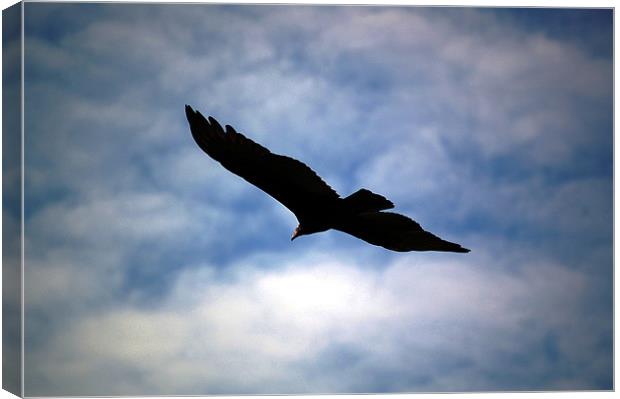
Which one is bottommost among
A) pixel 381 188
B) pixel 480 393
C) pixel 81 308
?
pixel 480 393

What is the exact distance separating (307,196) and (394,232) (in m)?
0.69

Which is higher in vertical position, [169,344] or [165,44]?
[165,44]

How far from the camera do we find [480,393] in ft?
20.9

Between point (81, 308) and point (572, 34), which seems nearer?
point (81, 308)

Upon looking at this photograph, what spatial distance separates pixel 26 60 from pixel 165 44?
37.6 inches

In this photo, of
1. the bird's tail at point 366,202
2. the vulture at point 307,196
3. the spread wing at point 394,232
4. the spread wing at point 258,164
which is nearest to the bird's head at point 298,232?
the vulture at point 307,196

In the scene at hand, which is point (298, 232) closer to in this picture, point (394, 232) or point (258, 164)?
point (394, 232)

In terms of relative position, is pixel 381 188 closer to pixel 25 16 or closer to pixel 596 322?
pixel 596 322

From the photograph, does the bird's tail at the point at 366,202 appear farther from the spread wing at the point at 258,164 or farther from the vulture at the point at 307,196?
the spread wing at the point at 258,164

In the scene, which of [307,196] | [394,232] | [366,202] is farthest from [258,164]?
[394,232]

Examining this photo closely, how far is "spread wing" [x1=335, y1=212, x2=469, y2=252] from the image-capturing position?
18.0 ft

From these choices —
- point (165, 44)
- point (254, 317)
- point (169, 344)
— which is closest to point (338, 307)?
point (254, 317)

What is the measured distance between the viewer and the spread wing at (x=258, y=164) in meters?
4.87

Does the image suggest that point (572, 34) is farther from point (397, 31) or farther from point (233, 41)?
point (233, 41)
